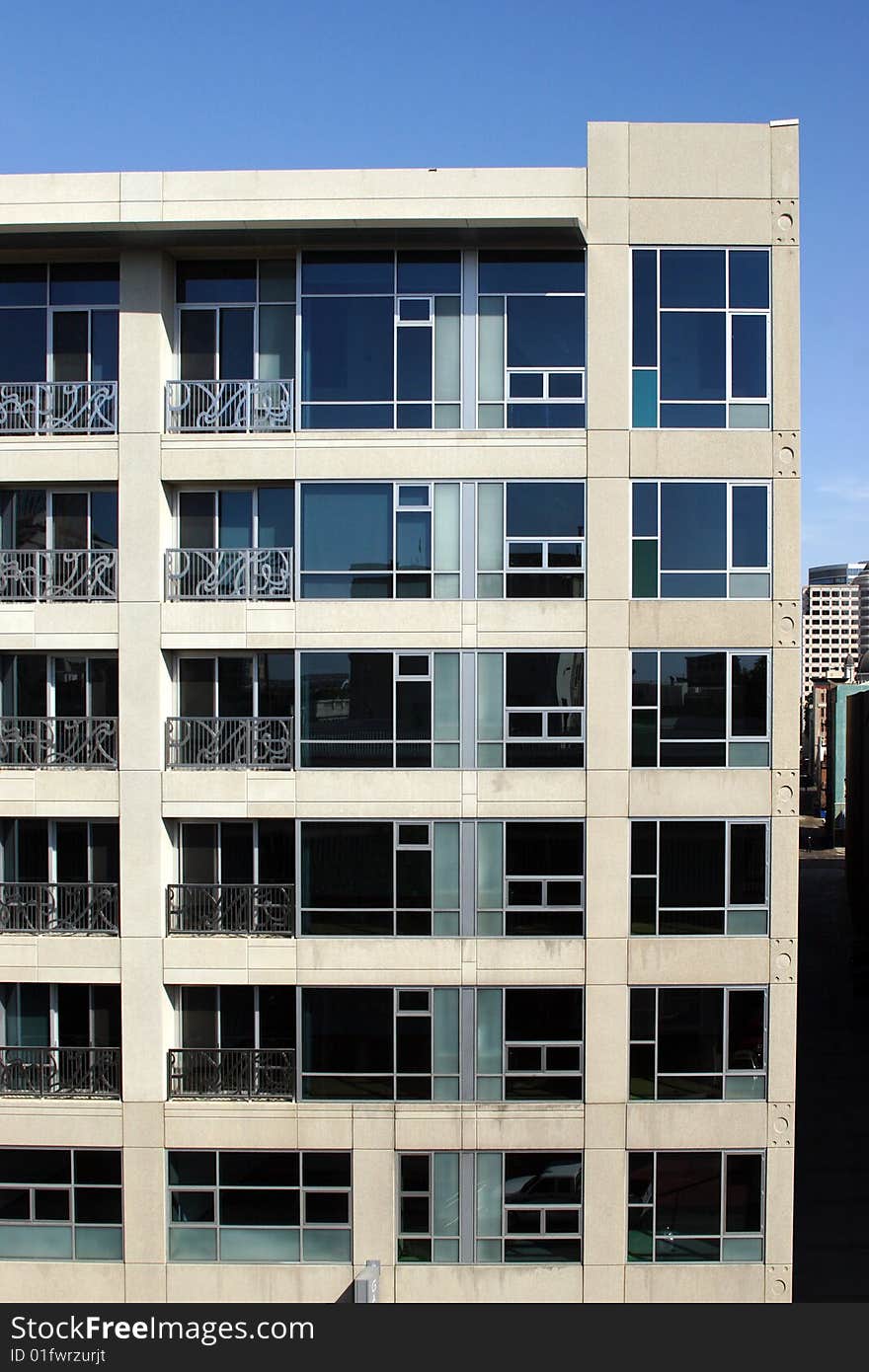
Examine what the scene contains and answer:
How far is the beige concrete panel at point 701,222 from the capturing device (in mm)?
14172

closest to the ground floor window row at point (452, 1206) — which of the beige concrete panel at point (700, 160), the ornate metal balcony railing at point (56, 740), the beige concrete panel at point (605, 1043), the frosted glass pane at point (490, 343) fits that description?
the beige concrete panel at point (605, 1043)

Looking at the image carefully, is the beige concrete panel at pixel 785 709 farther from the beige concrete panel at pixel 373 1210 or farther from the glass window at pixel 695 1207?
the beige concrete panel at pixel 373 1210

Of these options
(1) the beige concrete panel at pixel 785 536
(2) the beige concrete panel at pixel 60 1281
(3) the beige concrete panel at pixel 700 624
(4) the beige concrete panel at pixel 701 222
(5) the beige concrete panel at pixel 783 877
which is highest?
(4) the beige concrete panel at pixel 701 222

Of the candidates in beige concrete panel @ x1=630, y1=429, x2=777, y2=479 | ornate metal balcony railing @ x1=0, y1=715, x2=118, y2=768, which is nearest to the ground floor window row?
ornate metal balcony railing @ x1=0, y1=715, x2=118, y2=768

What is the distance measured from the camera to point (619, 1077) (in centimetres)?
1413

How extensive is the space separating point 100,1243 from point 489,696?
31.8 feet

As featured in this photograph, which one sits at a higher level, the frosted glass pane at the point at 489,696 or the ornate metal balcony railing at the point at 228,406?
the ornate metal balcony railing at the point at 228,406

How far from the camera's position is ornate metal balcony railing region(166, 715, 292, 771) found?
47.5 ft

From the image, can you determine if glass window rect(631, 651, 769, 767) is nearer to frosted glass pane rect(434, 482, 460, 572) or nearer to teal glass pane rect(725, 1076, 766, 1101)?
frosted glass pane rect(434, 482, 460, 572)

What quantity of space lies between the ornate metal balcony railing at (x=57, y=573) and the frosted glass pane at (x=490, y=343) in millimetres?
5960

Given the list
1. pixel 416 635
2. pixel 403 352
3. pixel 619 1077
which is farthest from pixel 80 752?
pixel 619 1077

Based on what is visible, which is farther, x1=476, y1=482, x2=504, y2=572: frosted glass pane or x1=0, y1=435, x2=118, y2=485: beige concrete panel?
x1=0, y1=435, x2=118, y2=485: beige concrete panel

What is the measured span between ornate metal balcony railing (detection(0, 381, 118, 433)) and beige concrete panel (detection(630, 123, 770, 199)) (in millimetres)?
8221
